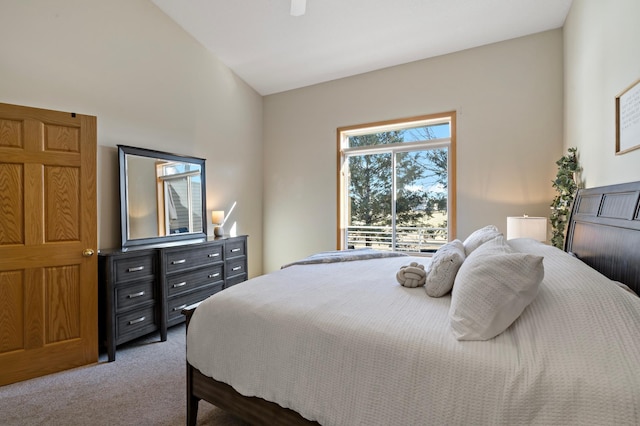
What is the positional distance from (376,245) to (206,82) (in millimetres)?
3268

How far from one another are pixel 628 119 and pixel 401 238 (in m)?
2.64

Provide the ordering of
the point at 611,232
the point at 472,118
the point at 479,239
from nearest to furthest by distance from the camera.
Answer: the point at 611,232 < the point at 479,239 < the point at 472,118

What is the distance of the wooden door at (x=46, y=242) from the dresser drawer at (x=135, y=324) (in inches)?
6.8

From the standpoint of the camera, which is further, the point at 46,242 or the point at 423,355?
the point at 46,242

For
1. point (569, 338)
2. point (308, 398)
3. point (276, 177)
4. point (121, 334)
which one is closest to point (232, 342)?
point (308, 398)

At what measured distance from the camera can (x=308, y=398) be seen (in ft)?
4.04

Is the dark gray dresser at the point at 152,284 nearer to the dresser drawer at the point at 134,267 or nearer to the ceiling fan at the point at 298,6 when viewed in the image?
the dresser drawer at the point at 134,267

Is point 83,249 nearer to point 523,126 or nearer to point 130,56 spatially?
point 130,56

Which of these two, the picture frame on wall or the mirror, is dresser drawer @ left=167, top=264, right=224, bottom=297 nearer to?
the mirror

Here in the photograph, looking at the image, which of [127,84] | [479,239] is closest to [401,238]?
[479,239]

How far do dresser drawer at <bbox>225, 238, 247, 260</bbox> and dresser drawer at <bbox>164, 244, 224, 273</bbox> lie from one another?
4.2 inches

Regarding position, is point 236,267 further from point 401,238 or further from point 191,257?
point 401,238

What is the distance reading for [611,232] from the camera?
1.58 metres

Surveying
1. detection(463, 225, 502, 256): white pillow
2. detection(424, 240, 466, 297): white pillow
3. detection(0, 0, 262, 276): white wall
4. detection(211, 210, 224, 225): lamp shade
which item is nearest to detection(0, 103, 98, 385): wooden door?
detection(0, 0, 262, 276): white wall
